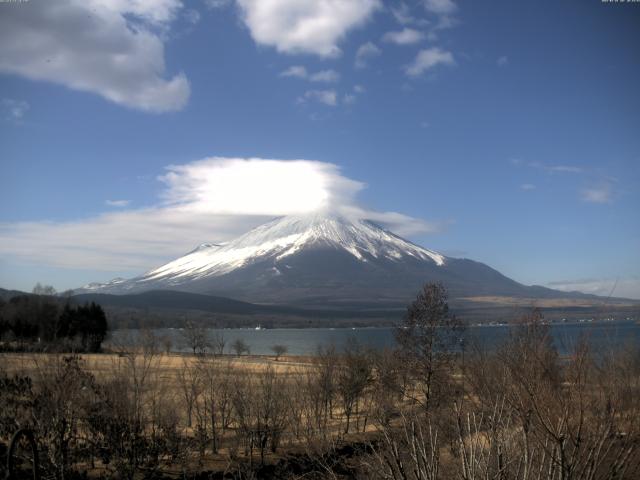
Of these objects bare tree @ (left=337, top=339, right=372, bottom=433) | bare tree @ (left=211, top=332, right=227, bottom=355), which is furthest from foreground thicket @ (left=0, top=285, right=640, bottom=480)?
bare tree @ (left=211, top=332, right=227, bottom=355)

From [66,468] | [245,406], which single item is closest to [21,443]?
[66,468]

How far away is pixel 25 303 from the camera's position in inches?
3356

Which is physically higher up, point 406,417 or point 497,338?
point 497,338

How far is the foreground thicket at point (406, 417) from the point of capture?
229 inches

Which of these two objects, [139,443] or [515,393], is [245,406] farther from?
[515,393]

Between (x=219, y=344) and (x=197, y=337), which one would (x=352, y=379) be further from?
(x=197, y=337)

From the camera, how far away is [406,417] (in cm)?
1130

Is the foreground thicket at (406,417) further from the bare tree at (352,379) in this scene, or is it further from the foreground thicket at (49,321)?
the foreground thicket at (49,321)

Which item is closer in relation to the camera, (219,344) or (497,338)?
(497,338)

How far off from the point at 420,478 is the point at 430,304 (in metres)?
22.6

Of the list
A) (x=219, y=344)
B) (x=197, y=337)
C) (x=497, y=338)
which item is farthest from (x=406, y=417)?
(x=197, y=337)

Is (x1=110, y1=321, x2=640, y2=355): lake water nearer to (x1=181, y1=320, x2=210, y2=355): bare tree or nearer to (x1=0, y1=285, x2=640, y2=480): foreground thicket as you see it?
(x1=0, y1=285, x2=640, y2=480): foreground thicket

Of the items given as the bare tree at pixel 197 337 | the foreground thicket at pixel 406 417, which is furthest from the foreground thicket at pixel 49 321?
the foreground thicket at pixel 406 417

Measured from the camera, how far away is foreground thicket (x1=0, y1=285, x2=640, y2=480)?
5.83 m
